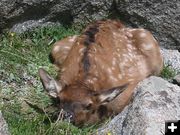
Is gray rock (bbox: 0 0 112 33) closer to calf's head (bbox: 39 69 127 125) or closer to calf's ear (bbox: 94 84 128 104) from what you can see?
calf's head (bbox: 39 69 127 125)

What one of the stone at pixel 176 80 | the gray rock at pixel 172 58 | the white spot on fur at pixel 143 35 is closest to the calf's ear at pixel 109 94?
the stone at pixel 176 80

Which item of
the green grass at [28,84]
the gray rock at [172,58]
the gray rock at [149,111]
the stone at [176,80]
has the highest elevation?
the gray rock at [149,111]

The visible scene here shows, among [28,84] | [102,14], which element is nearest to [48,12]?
[102,14]

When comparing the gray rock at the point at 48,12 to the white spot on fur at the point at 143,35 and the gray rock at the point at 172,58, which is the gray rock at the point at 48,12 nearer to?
the white spot on fur at the point at 143,35

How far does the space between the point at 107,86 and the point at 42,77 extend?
0.92m

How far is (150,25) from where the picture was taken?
998 centimetres

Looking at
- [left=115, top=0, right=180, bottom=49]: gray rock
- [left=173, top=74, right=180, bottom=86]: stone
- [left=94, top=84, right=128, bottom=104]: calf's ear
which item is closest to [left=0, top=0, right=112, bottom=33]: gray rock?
[left=115, top=0, right=180, bottom=49]: gray rock

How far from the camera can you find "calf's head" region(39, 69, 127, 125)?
814 centimetres

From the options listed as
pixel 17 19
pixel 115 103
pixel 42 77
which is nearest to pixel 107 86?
pixel 115 103

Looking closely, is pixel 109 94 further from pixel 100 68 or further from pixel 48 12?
pixel 48 12

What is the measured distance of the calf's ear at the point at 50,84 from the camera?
8320mm

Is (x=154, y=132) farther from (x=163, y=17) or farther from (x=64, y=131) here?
(x=163, y=17)

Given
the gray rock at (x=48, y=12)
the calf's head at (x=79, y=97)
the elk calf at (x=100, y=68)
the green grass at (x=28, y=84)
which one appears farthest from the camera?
the gray rock at (x=48, y=12)

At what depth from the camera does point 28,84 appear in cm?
900
